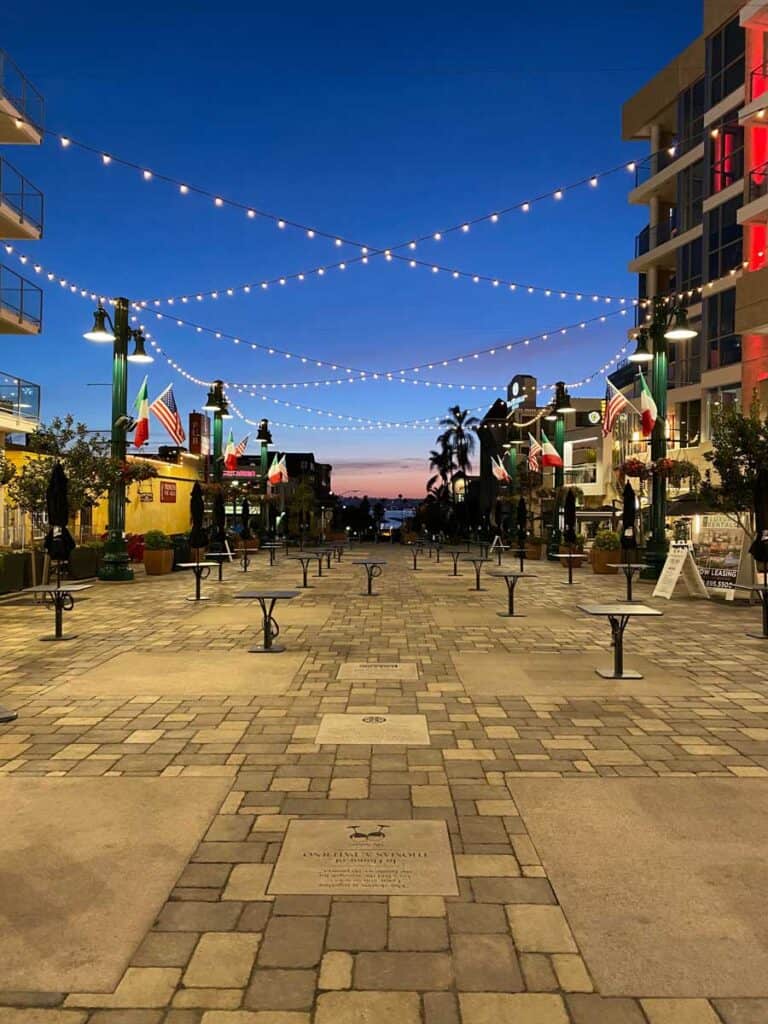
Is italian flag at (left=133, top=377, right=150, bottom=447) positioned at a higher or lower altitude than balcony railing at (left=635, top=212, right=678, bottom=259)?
lower

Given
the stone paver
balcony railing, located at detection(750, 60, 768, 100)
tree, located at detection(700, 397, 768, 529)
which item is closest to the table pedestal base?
the stone paver

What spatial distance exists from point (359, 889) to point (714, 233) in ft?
99.5

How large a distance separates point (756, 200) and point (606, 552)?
36.7ft

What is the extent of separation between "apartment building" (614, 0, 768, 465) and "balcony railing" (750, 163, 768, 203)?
0.03 metres

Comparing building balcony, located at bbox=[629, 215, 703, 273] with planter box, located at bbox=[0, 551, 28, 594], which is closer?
planter box, located at bbox=[0, 551, 28, 594]

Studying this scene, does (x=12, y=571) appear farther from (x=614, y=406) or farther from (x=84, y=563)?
(x=614, y=406)

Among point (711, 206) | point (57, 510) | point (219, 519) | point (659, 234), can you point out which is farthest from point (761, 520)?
point (659, 234)

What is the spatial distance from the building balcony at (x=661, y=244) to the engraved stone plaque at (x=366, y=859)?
32.4 m

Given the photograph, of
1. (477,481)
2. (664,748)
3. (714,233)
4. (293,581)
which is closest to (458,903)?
(664,748)

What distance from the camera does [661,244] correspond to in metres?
34.4

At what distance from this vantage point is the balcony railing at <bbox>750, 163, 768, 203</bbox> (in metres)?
23.4

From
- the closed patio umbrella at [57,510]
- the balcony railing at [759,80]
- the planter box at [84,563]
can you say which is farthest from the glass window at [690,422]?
the closed patio umbrella at [57,510]

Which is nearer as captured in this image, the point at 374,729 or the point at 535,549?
the point at 374,729

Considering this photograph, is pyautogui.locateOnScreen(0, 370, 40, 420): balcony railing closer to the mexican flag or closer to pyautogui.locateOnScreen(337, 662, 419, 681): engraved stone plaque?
the mexican flag
